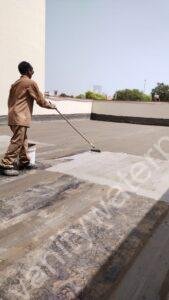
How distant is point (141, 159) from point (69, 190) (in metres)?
3.07

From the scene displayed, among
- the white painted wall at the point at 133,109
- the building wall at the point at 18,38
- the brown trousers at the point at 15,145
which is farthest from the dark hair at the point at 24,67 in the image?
the white painted wall at the point at 133,109

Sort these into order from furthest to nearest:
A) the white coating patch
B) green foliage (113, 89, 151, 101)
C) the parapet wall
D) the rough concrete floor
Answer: green foliage (113, 89, 151, 101), the parapet wall, the white coating patch, the rough concrete floor

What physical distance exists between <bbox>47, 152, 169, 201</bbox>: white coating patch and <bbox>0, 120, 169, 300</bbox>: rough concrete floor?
2 centimetres

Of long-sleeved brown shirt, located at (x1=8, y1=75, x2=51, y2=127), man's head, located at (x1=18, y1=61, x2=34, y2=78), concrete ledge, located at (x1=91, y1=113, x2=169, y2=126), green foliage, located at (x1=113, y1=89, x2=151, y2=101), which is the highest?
man's head, located at (x1=18, y1=61, x2=34, y2=78)

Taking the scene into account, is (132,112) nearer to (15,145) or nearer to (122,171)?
(122,171)

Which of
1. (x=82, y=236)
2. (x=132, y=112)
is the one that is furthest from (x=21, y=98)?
(x=132, y=112)

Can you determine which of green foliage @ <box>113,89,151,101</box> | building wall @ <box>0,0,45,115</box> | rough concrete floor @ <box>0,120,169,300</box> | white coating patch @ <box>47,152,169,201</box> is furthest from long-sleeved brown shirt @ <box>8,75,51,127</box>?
green foliage @ <box>113,89,151,101</box>

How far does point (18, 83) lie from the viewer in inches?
218

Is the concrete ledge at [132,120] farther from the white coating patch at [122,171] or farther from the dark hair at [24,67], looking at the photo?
the dark hair at [24,67]

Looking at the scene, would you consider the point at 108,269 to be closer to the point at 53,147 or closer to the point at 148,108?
the point at 53,147

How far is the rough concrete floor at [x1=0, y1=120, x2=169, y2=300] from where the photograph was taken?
8.81ft

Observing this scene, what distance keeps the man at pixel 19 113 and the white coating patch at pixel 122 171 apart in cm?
73

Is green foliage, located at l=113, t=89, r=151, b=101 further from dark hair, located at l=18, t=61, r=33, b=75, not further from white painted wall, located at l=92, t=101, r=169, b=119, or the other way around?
dark hair, located at l=18, t=61, r=33, b=75

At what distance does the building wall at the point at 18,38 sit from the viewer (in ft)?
46.7
